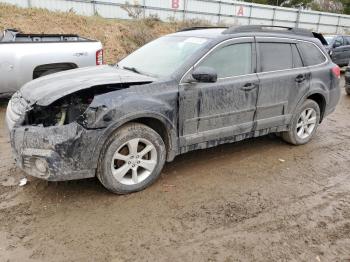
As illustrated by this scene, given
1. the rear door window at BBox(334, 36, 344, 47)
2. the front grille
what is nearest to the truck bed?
the front grille

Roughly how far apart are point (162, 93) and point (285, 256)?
204cm

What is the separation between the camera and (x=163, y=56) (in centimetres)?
459

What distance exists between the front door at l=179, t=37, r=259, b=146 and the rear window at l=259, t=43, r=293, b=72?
187mm

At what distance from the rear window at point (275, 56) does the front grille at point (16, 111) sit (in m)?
3.03

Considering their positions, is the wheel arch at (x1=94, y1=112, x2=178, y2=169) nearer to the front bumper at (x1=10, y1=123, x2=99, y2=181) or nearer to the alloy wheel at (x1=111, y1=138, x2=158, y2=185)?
the front bumper at (x1=10, y1=123, x2=99, y2=181)

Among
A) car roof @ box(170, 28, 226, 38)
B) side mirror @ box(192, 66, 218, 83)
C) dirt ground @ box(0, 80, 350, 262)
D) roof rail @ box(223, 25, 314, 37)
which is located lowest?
dirt ground @ box(0, 80, 350, 262)

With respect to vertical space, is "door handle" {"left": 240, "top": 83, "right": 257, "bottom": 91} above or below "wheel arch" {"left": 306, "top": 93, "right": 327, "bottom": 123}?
above

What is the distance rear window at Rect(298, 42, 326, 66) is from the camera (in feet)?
17.5

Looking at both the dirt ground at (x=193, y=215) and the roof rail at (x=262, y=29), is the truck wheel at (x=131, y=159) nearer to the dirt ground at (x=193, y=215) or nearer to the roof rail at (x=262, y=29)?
the dirt ground at (x=193, y=215)

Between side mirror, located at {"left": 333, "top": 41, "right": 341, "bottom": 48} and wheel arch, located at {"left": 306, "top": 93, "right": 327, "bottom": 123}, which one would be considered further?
side mirror, located at {"left": 333, "top": 41, "right": 341, "bottom": 48}

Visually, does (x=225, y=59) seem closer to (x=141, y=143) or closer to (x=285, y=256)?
(x=141, y=143)

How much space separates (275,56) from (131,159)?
101 inches

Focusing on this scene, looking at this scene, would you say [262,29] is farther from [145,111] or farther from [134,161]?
[134,161]

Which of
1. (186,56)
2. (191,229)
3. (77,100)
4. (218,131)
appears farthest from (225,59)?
(191,229)
